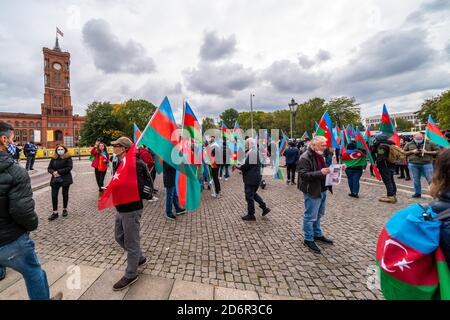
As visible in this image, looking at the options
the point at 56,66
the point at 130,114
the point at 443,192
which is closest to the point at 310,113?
the point at 130,114

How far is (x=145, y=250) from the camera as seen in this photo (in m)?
3.69

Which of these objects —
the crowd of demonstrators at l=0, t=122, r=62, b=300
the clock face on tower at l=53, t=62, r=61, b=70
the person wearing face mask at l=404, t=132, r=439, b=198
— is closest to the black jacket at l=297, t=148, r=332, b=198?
the crowd of demonstrators at l=0, t=122, r=62, b=300

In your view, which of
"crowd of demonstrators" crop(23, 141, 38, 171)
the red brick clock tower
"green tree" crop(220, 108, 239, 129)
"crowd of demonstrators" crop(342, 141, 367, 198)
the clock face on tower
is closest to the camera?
"crowd of demonstrators" crop(342, 141, 367, 198)

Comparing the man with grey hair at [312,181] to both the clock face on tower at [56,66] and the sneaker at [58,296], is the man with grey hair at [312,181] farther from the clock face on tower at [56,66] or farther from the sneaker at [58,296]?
the clock face on tower at [56,66]

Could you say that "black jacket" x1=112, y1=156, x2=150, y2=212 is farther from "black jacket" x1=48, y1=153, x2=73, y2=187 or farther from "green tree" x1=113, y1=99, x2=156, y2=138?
"green tree" x1=113, y1=99, x2=156, y2=138

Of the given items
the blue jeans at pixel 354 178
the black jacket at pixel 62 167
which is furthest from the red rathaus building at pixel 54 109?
the blue jeans at pixel 354 178

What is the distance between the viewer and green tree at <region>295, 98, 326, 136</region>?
48.1 m

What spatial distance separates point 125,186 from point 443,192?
312 centimetres

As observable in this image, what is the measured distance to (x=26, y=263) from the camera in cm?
205

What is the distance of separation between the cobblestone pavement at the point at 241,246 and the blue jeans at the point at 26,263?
42.3 inches

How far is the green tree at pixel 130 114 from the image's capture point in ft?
159

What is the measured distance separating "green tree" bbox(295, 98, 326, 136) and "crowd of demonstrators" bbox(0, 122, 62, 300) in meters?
51.4

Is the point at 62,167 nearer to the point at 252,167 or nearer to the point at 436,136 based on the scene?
the point at 252,167
